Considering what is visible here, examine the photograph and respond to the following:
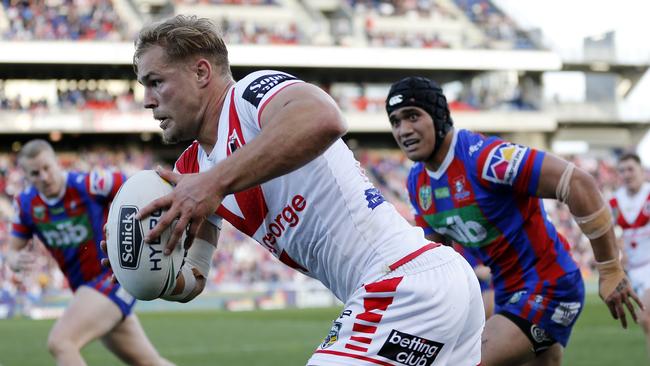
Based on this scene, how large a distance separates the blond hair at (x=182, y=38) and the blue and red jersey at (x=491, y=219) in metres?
2.40

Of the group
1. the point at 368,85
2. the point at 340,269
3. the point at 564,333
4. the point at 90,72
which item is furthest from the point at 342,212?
the point at 368,85

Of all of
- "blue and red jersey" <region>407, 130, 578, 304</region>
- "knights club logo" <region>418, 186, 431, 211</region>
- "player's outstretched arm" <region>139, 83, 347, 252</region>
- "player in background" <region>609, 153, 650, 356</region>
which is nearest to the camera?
"player's outstretched arm" <region>139, 83, 347, 252</region>

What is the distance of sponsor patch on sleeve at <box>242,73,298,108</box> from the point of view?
3.45m

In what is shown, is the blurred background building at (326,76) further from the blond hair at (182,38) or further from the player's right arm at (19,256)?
the blond hair at (182,38)

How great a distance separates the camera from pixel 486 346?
5.60 meters

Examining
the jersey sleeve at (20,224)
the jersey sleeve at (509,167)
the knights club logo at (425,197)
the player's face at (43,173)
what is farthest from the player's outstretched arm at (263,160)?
the jersey sleeve at (20,224)

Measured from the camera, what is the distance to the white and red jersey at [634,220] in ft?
38.3

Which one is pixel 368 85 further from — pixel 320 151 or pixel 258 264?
pixel 320 151

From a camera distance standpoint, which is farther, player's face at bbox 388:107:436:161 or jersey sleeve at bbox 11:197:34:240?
jersey sleeve at bbox 11:197:34:240

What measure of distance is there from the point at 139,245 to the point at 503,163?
2630 mm

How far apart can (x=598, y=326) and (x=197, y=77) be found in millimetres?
15242

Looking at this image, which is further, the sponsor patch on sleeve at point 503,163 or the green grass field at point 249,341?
the green grass field at point 249,341

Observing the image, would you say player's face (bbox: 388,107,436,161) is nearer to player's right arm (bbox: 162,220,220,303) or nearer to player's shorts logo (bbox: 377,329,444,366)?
player's right arm (bbox: 162,220,220,303)

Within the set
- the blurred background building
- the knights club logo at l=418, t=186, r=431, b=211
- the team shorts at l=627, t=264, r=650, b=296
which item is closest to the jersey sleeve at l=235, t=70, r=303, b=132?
the knights club logo at l=418, t=186, r=431, b=211
